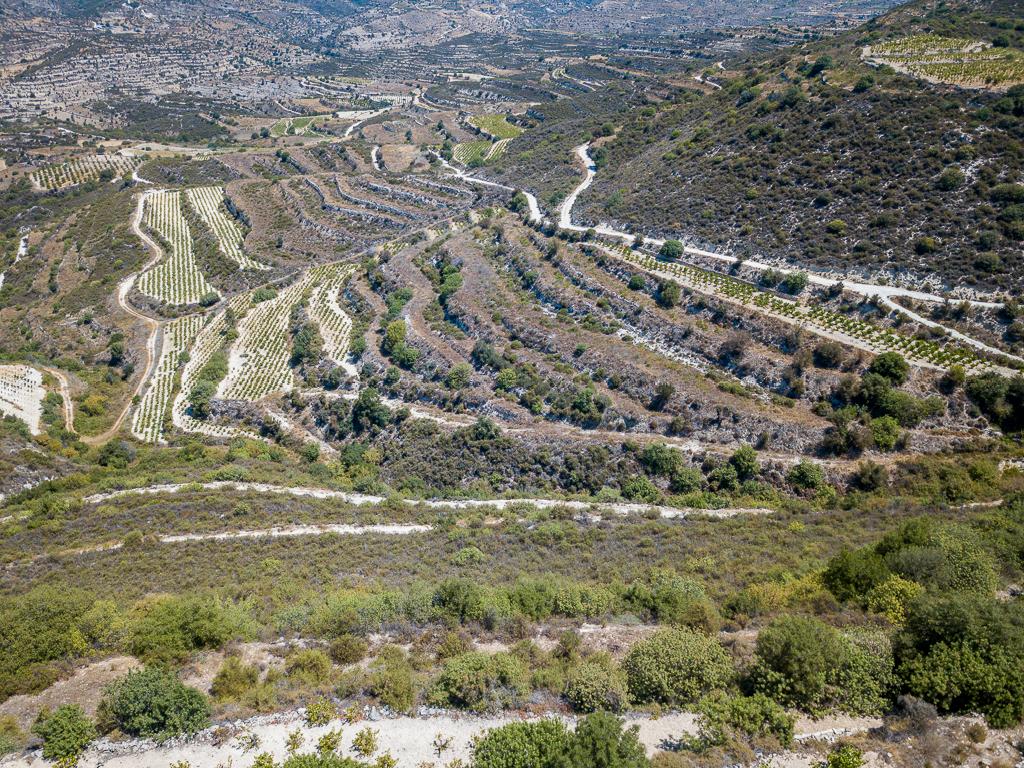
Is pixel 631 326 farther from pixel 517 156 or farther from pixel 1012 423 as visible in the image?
pixel 517 156

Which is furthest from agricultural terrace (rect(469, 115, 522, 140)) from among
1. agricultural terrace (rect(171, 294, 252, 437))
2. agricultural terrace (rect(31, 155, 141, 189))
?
agricultural terrace (rect(171, 294, 252, 437))

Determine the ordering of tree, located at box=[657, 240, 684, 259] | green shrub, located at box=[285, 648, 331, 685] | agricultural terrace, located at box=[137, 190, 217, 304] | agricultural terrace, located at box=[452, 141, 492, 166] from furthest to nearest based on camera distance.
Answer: agricultural terrace, located at box=[452, 141, 492, 166] → agricultural terrace, located at box=[137, 190, 217, 304] → tree, located at box=[657, 240, 684, 259] → green shrub, located at box=[285, 648, 331, 685]

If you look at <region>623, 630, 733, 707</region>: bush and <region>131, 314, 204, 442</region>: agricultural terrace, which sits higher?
<region>623, 630, 733, 707</region>: bush

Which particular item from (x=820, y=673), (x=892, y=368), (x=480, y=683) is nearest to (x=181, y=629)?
(x=480, y=683)

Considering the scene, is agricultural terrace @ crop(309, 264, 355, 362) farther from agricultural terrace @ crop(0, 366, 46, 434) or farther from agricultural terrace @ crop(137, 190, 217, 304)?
agricultural terrace @ crop(0, 366, 46, 434)

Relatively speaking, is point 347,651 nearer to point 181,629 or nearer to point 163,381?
point 181,629

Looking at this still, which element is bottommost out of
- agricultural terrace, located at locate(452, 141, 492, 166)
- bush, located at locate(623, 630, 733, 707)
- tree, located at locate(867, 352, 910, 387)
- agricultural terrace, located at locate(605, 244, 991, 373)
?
bush, located at locate(623, 630, 733, 707)
